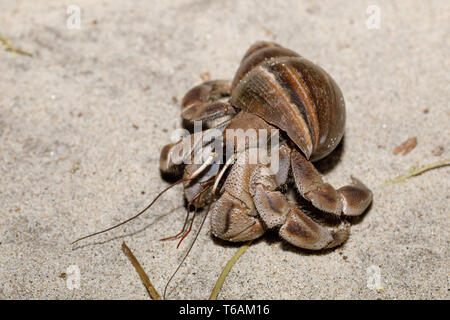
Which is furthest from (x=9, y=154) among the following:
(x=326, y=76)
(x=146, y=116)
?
(x=326, y=76)

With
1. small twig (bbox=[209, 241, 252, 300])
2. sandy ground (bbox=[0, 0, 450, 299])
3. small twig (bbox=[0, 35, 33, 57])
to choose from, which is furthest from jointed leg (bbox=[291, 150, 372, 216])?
small twig (bbox=[0, 35, 33, 57])

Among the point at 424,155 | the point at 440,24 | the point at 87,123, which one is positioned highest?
the point at 440,24

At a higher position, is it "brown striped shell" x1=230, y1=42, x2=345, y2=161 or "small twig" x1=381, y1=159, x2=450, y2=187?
"brown striped shell" x1=230, y1=42, x2=345, y2=161

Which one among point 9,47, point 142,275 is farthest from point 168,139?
point 9,47

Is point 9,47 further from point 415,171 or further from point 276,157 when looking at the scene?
point 415,171

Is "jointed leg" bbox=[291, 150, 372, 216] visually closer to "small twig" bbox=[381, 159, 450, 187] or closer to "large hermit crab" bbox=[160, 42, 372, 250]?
"large hermit crab" bbox=[160, 42, 372, 250]

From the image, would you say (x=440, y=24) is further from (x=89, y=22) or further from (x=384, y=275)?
(x=89, y=22)
